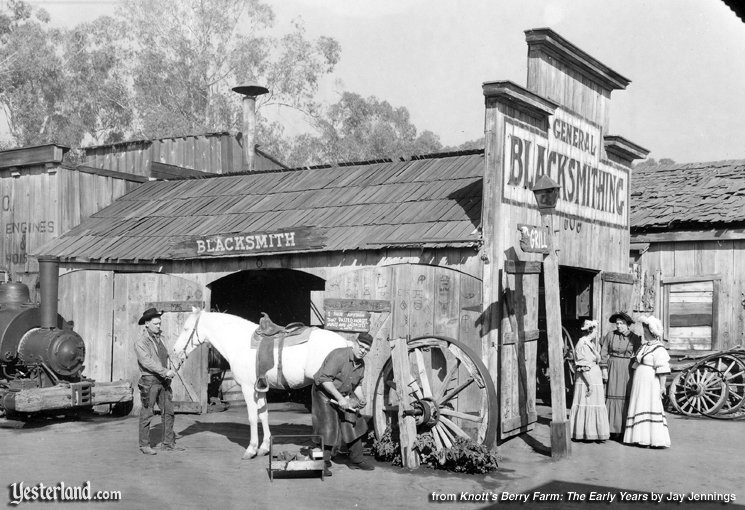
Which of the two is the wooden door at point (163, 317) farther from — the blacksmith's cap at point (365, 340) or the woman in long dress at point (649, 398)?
the woman in long dress at point (649, 398)

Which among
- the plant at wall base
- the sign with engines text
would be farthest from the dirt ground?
the sign with engines text

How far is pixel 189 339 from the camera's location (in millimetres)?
12172

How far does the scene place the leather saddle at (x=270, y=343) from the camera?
11.5 meters

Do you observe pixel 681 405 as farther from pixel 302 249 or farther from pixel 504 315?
pixel 302 249

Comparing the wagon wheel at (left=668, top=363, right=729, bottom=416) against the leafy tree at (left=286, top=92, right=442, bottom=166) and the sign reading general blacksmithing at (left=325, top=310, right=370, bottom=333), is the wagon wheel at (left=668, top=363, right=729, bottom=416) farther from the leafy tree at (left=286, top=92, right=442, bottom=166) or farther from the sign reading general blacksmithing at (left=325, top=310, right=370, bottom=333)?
the leafy tree at (left=286, top=92, right=442, bottom=166)

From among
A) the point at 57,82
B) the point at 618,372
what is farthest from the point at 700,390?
the point at 57,82

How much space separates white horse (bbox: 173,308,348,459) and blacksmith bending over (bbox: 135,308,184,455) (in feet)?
0.95

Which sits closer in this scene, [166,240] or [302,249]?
[302,249]

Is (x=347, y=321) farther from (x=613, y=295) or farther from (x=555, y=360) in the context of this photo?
(x=613, y=295)

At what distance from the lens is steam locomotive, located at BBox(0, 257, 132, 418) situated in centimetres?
1418

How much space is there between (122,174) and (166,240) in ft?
14.5

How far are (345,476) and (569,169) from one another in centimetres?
688

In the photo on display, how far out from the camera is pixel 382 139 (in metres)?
45.6

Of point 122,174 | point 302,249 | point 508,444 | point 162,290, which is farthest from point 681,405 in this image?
point 122,174
